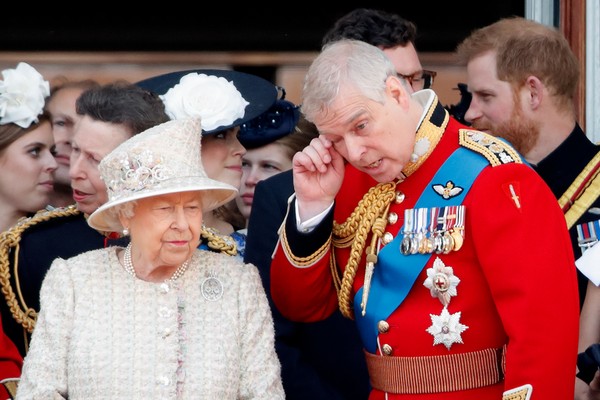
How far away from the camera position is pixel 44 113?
465 centimetres

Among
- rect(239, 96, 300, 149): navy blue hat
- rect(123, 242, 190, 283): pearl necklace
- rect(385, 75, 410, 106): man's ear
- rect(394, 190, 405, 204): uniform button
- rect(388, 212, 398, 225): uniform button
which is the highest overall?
rect(385, 75, 410, 106): man's ear

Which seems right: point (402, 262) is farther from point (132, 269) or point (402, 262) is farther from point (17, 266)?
point (17, 266)

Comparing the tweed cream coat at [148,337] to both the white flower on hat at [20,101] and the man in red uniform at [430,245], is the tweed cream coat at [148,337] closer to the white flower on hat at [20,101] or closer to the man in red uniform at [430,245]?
the man in red uniform at [430,245]

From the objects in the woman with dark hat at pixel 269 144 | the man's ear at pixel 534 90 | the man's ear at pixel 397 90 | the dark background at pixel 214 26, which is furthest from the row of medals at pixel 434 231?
→ the dark background at pixel 214 26

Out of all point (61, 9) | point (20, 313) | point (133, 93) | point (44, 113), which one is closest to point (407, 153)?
point (133, 93)

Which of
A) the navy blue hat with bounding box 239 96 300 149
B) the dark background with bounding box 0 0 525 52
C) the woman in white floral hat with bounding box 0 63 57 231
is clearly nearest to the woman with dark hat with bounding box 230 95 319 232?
the navy blue hat with bounding box 239 96 300 149

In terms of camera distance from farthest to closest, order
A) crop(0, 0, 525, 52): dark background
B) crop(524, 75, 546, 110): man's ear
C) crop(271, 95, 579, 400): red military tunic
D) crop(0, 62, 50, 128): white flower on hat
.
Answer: crop(0, 0, 525, 52): dark background → crop(0, 62, 50, 128): white flower on hat → crop(524, 75, 546, 110): man's ear → crop(271, 95, 579, 400): red military tunic

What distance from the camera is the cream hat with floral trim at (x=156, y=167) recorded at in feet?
10.7

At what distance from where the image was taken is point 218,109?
421 cm

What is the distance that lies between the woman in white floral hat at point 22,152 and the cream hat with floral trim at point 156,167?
1218 millimetres

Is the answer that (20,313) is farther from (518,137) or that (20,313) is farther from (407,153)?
(518,137)

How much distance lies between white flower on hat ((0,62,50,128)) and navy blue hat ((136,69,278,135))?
407mm

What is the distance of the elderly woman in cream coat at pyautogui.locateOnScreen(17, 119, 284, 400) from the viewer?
3.25m

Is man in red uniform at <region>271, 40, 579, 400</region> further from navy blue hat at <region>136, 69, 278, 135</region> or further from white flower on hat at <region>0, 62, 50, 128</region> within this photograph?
white flower on hat at <region>0, 62, 50, 128</region>
